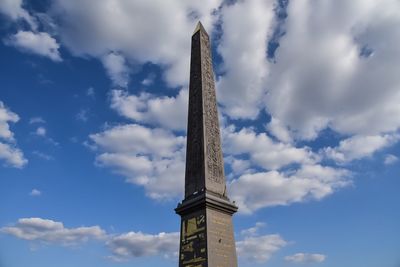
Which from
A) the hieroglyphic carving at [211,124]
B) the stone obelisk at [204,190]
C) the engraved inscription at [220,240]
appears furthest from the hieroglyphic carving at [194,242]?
the hieroglyphic carving at [211,124]

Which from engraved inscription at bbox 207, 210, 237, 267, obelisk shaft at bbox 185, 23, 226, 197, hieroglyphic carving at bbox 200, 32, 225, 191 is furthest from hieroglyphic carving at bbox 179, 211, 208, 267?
hieroglyphic carving at bbox 200, 32, 225, 191

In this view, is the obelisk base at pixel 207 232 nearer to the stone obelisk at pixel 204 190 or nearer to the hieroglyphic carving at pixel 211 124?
the stone obelisk at pixel 204 190

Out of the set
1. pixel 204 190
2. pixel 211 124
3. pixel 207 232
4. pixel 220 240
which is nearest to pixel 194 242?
pixel 207 232

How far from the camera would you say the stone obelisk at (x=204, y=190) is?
10.9m

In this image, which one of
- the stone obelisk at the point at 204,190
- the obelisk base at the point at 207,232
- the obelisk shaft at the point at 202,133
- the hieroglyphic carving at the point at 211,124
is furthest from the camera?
the hieroglyphic carving at the point at 211,124

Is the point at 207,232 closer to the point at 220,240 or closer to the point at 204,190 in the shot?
the point at 220,240

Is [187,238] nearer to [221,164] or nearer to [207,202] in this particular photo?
[207,202]

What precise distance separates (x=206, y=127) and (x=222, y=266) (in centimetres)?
507

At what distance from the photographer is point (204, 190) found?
11.7 metres

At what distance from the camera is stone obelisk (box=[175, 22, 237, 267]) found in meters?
10.9

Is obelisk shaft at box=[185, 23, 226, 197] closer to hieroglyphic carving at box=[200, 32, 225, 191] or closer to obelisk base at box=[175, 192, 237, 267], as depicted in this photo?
hieroglyphic carving at box=[200, 32, 225, 191]

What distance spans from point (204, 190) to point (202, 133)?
97.8 inches

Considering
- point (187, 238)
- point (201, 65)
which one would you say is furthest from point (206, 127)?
point (187, 238)

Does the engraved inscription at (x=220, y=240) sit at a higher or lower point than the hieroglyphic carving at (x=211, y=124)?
lower
